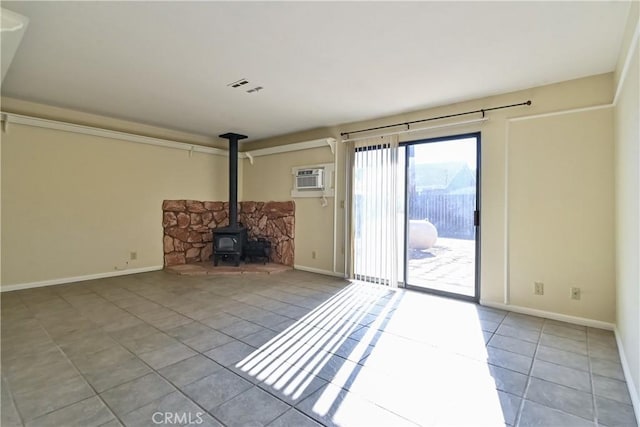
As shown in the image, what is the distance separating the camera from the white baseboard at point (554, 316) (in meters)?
2.86

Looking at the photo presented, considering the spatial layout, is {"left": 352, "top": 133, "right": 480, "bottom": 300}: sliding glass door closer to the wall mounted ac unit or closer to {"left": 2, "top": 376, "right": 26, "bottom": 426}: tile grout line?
the wall mounted ac unit

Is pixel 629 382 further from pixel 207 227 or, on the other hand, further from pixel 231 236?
pixel 207 227

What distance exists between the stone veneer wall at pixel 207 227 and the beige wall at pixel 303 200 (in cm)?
19

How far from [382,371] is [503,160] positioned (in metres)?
2.66

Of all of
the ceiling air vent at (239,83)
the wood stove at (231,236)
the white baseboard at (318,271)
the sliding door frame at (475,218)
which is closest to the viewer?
the ceiling air vent at (239,83)

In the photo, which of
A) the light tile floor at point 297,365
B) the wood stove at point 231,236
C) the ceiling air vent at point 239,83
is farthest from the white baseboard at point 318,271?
the ceiling air vent at point 239,83

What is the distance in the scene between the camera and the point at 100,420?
62.5 inches

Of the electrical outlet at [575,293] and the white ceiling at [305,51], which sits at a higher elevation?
the white ceiling at [305,51]

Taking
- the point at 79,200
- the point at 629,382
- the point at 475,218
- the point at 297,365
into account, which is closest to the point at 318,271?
the point at 475,218

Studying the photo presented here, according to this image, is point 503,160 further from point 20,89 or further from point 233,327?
point 20,89

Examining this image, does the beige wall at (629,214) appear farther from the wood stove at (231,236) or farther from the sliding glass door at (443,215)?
the wood stove at (231,236)

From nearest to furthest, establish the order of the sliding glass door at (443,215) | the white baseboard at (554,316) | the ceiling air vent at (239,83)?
the white baseboard at (554,316) < the ceiling air vent at (239,83) < the sliding glass door at (443,215)

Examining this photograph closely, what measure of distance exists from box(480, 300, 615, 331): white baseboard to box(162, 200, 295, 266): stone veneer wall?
11.0 feet

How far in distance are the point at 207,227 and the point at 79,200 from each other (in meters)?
2.05
